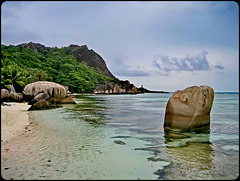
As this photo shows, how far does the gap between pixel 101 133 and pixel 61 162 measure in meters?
3.20

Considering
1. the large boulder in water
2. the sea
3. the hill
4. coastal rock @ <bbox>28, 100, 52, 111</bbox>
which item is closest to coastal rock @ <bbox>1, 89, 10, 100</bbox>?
the hill

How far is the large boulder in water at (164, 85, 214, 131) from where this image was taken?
7.29 meters

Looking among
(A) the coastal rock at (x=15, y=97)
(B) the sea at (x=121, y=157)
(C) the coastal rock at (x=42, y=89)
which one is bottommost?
(B) the sea at (x=121, y=157)

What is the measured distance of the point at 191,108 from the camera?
7.23m

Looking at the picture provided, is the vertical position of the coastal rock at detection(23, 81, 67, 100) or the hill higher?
the hill

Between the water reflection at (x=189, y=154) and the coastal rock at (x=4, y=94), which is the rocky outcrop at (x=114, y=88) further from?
the water reflection at (x=189, y=154)

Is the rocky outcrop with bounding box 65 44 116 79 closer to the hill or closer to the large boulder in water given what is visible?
the hill

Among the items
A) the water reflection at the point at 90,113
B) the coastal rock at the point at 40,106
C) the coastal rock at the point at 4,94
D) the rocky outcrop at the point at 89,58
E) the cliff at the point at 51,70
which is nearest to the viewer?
the water reflection at the point at 90,113

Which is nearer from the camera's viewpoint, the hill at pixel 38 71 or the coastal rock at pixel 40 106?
the coastal rock at pixel 40 106

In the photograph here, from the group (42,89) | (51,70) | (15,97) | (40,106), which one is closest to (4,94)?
(15,97)

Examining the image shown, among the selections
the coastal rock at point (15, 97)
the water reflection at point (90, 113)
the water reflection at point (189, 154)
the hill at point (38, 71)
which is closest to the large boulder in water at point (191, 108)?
the water reflection at point (189, 154)

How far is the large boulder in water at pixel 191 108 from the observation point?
7.29 m

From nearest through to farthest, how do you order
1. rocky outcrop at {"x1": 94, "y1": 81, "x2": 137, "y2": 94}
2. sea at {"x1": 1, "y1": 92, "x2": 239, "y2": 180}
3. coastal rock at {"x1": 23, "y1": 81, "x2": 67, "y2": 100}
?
sea at {"x1": 1, "y1": 92, "x2": 239, "y2": 180} < coastal rock at {"x1": 23, "y1": 81, "x2": 67, "y2": 100} < rocky outcrop at {"x1": 94, "y1": 81, "x2": 137, "y2": 94}

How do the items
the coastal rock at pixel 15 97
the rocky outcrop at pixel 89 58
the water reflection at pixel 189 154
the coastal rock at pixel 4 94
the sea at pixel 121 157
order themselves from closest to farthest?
1. the sea at pixel 121 157
2. the water reflection at pixel 189 154
3. the coastal rock at pixel 4 94
4. the coastal rock at pixel 15 97
5. the rocky outcrop at pixel 89 58
